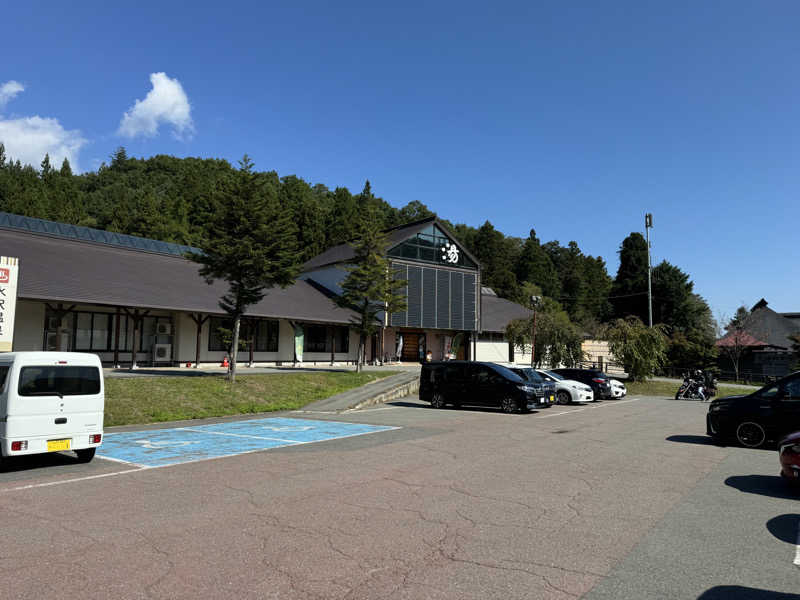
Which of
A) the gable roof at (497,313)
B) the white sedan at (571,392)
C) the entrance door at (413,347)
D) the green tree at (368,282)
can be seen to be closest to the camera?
the white sedan at (571,392)

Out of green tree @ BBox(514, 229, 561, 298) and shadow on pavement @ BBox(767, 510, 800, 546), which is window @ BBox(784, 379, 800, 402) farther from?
green tree @ BBox(514, 229, 561, 298)

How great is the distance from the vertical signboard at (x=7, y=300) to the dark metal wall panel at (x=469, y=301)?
110 ft

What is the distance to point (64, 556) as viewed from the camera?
5.35 m

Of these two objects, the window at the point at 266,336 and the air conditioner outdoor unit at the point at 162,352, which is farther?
the window at the point at 266,336

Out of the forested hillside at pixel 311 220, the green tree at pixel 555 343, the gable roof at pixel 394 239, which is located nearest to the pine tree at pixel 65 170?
the forested hillside at pixel 311 220

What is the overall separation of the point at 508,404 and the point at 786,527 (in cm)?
1372

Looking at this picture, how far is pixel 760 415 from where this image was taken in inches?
491

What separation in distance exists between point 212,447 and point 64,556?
7.10 meters

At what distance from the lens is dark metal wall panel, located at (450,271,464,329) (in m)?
43.8

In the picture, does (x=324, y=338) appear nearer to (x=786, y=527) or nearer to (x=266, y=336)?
(x=266, y=336)

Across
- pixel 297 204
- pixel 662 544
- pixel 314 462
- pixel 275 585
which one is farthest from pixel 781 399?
pixel 297 204

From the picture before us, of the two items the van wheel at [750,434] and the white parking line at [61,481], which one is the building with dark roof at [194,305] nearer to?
the white parking line at [61,481]

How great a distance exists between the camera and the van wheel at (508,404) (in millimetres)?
20047

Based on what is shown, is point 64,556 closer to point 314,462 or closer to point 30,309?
point 314,462
